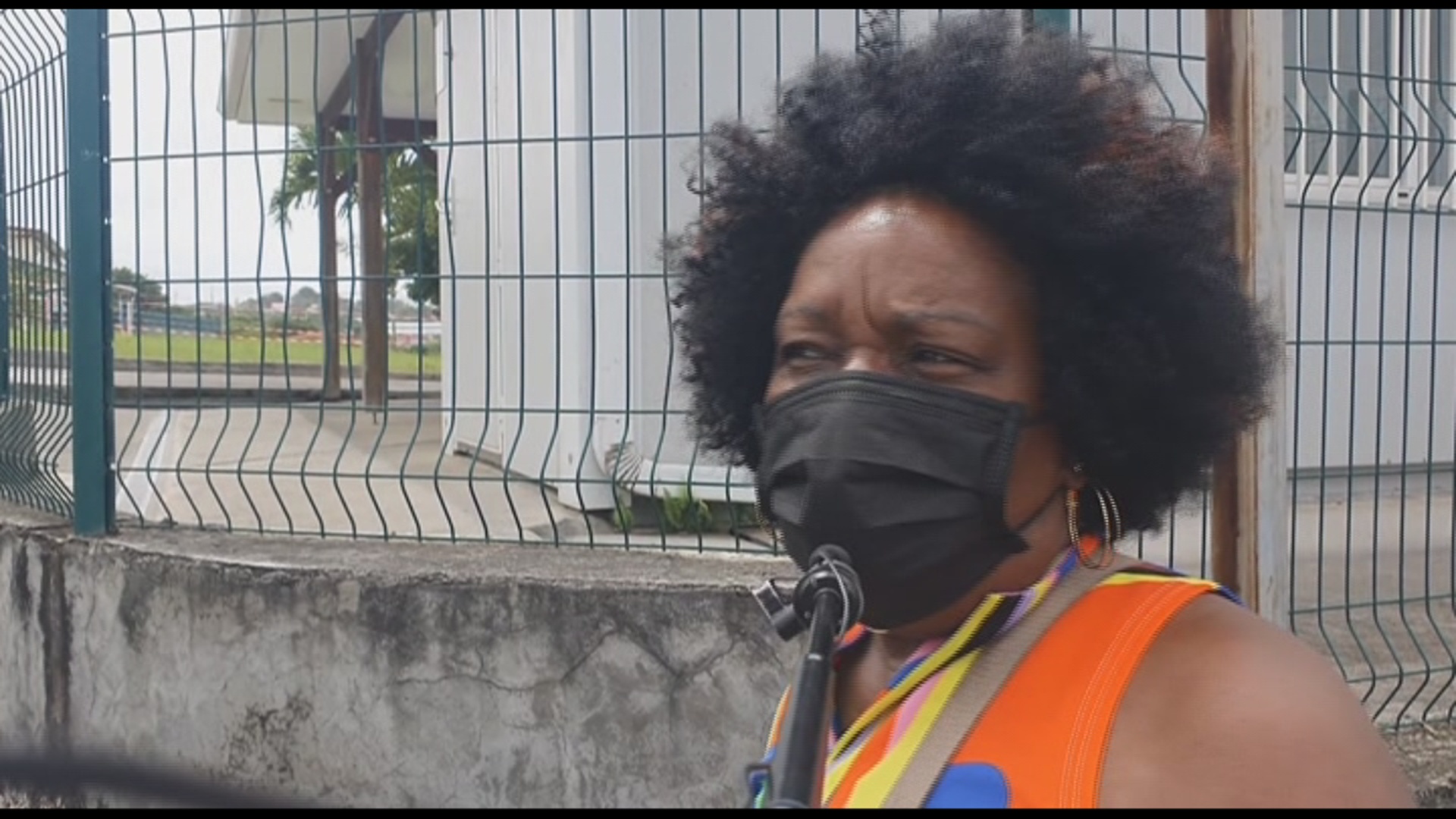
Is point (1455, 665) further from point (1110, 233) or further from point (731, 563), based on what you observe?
point (1110, 233)

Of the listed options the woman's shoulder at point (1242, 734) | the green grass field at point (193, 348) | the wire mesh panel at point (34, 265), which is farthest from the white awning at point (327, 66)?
the woman's shoulder at point (1242, 734)

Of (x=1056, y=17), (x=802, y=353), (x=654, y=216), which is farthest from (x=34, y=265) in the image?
(x=802, y=353)

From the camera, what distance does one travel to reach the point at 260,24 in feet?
13.8

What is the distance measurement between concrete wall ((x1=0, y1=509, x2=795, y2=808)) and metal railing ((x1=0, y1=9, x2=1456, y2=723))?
37 cm

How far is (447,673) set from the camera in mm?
3525

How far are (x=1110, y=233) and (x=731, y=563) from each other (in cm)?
223

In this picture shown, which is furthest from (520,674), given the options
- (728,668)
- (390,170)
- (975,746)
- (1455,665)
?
(1455,665)

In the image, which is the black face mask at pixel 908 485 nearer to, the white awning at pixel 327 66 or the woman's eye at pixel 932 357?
the woman's eye at pixel 932 357

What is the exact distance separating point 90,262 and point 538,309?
2.27 metres

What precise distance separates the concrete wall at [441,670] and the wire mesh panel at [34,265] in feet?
2.60

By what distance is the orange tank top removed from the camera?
4.27 ft

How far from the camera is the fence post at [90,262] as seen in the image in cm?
412

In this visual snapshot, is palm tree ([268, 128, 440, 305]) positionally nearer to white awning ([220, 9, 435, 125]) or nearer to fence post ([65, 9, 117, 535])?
fence post ([65, 9, 117, 535])

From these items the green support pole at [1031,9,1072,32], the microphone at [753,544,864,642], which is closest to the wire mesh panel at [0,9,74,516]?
the green support pole at [1031,9,1072,32]
